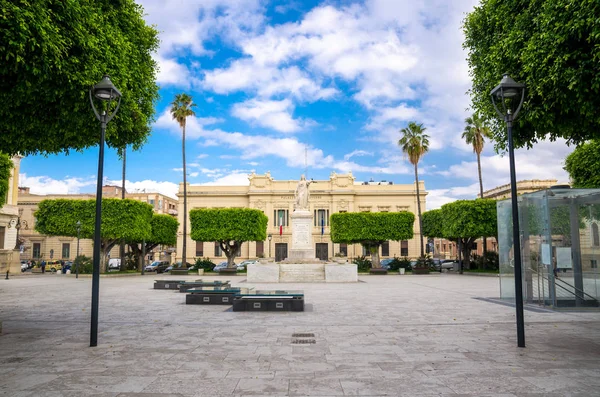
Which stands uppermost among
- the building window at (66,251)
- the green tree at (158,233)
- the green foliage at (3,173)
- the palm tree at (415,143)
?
the palm tree at (415,143)

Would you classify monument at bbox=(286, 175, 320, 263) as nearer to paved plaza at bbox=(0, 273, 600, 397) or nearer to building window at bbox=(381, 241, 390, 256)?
paved plaza at bbox=(0, 273, 600, 397)

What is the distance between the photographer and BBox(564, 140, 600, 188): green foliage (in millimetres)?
22953

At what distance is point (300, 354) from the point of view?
7.02 meters

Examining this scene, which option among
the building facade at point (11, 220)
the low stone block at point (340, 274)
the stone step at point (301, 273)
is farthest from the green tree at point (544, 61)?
the building facade at point (11, 220)

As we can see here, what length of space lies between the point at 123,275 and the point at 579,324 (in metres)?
33.6

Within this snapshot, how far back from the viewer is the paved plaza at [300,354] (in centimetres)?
532

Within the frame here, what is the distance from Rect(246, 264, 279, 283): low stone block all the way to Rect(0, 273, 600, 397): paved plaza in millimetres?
14426

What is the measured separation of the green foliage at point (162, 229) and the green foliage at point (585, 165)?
122ft

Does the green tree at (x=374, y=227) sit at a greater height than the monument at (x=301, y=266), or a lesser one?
greater

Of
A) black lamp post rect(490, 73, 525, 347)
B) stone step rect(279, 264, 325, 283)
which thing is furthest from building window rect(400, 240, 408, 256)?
black lamp post rect(490, 73, 525, 347)

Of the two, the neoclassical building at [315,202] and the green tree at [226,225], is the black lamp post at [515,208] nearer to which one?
the green tree at [226,225]

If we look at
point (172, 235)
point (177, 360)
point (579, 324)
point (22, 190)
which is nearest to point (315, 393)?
point (177, 360)

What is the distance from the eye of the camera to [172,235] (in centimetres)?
4872

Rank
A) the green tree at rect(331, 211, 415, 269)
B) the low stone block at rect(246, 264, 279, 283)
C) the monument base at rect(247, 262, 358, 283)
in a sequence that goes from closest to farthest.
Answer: the monument base at rect(247, 262, 358, 283) < the low stone block at rect(246, 264, 279, 283) < the green tree at rect(331, 211, 415, 269)
